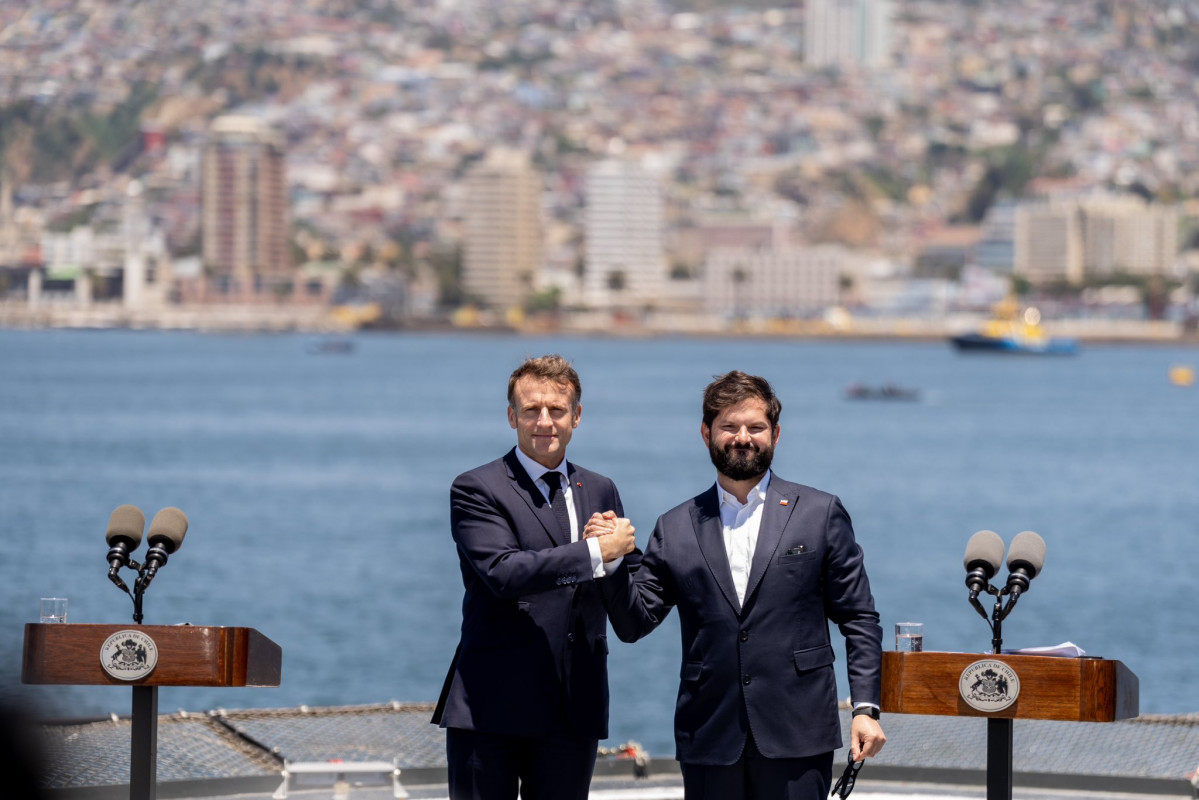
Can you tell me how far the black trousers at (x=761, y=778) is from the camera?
10.7 ft

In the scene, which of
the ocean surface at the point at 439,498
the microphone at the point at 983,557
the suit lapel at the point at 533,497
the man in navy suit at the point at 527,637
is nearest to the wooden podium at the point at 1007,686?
the microphone at the point at 983,557

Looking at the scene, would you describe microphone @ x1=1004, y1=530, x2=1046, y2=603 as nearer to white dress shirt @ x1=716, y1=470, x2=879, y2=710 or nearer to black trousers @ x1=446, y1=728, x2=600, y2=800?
white dress shirt @ x1=716, y1=470, x2=879, y2=710

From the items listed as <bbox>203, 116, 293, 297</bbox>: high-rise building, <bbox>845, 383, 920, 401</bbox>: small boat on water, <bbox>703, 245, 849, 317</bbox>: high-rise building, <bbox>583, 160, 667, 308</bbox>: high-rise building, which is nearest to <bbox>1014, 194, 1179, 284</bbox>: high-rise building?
<bbox>703, 245, 849, 317</bbox>: high-rise building

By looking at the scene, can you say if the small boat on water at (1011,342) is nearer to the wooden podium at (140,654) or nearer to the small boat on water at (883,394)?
the small boat on water at (883,394)

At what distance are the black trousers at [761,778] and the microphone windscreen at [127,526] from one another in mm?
1213

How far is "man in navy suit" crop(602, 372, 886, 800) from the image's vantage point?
325 centimetres

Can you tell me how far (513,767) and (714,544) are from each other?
540mm

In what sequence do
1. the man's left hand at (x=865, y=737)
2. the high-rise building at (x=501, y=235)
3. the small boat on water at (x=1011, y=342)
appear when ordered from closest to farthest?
the man's left hand at (x=865, y=737) < the small boat on water at (x=1011, y=342) < the high-rise building at (x=501, y=235)

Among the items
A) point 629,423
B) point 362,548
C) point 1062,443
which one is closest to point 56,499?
point 362,548

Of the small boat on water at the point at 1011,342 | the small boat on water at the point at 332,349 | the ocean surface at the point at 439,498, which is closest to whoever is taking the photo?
the ocean surface at the point at 439,498

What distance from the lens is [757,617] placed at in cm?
325

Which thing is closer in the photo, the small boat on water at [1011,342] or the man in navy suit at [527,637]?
the man in navy suit at [527,637]

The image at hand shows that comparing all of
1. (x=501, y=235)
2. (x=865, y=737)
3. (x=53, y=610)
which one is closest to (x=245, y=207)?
(x=501, y=235)

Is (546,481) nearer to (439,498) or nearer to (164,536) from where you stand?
(164,536)
